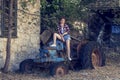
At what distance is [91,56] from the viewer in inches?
634

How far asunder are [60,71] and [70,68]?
145cm

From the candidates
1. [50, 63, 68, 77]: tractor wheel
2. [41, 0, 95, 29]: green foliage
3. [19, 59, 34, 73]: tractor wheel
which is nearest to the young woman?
[50, 63, 68, 77]: tractor wheel

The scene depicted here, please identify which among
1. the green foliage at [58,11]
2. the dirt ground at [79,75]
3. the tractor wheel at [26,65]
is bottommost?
the dirt ground at [79,75]

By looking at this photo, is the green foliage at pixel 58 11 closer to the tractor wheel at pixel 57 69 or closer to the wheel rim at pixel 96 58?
the wheel rim at pixel 96 58

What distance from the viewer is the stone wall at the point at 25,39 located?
16.3 m

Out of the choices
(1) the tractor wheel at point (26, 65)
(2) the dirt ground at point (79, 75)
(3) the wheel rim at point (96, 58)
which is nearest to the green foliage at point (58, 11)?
(3) the wheel rim at point (96, 58)

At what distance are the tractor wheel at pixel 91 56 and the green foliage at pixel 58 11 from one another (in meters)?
1.59

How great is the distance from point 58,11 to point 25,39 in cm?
173

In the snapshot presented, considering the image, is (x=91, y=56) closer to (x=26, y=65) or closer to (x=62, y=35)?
(x=62, y=35)

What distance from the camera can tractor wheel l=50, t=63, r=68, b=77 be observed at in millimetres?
14758

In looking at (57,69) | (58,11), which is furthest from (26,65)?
(58,11)

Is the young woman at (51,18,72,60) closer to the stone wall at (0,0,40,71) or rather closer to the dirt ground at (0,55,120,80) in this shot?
the dirt ground at (0,55,120,80)

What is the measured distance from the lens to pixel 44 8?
1736cm

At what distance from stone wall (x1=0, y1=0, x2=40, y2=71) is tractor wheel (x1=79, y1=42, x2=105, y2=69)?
6.39 ft
